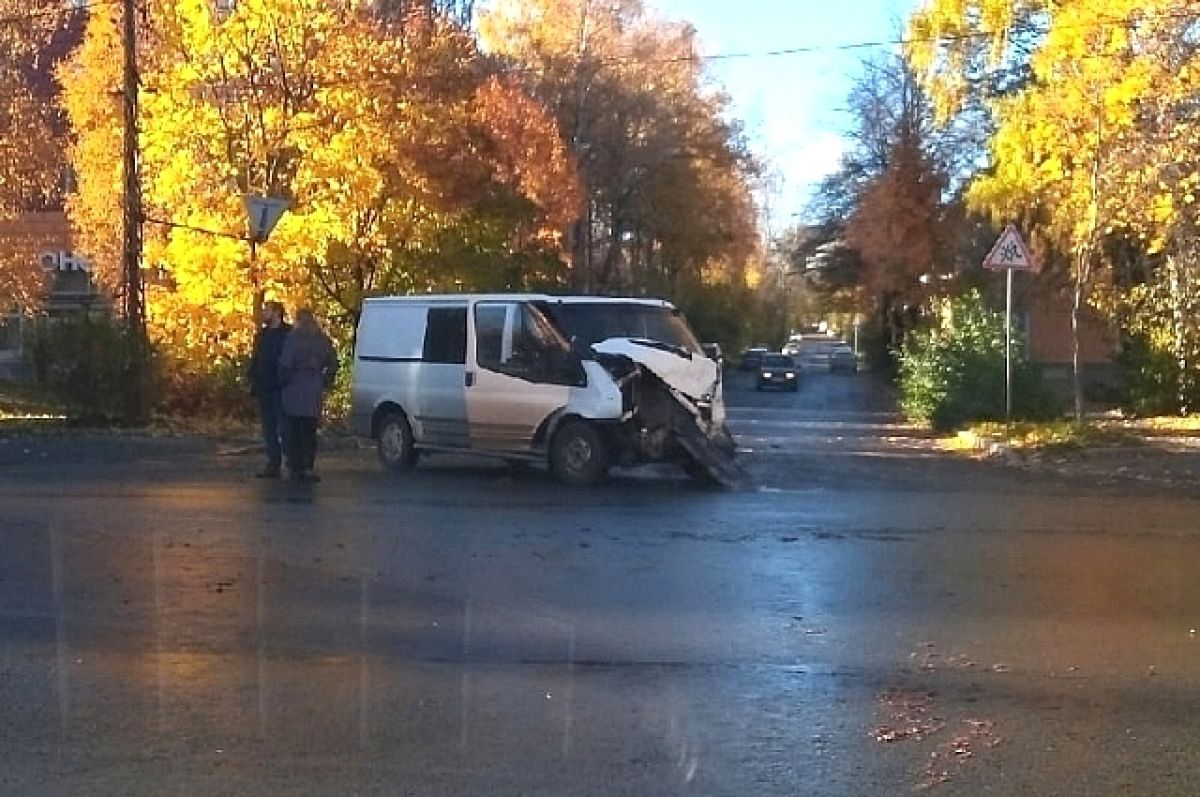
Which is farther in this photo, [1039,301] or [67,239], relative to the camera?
[67,239]

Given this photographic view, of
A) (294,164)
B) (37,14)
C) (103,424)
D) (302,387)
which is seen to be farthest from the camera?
(37,14)

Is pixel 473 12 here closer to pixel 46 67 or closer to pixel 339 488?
pixel 46 67

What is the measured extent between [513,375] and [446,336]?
1178 mm

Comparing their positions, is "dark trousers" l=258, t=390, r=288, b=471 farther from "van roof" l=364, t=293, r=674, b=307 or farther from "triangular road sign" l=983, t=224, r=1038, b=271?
"triangular road sign" l=983, t=224, r=1038, b=271

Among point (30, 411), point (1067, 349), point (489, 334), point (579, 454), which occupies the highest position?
point (489, 334)

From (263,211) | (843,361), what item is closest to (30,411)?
(263,211)

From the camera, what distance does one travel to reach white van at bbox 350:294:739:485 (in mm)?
17406

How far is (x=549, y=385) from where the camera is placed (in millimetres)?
17688

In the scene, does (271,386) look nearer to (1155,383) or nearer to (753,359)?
(1155,383)

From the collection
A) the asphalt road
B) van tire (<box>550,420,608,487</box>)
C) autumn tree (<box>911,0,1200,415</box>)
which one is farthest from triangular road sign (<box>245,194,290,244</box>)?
autumn tree (<box>911,0,1200,415</box>)

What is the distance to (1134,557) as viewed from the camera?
12562 millimetres

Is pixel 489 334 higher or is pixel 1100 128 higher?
pixel 1100 128

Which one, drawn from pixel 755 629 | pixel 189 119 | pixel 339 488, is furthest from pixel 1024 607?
pixel 189 119

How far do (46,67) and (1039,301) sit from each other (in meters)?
26.1
